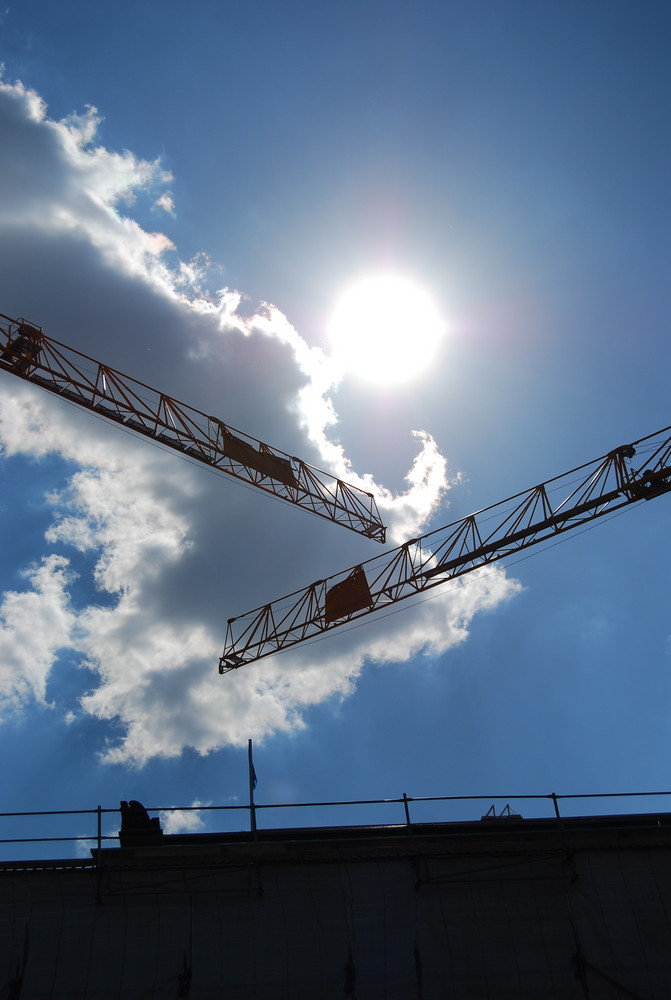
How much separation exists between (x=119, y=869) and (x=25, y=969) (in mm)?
2544

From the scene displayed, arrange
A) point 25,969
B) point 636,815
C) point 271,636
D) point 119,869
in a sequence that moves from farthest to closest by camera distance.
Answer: point 271,636 → point 636,815 → point 119,869 → point 25,969

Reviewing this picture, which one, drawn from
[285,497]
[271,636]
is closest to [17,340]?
[285,497]

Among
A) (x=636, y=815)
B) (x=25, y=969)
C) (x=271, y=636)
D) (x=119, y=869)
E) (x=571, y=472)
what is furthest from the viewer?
(x=271, y=636)

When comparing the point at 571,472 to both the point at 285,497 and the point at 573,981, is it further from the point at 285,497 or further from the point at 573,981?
the point at 573,981

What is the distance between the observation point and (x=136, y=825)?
2036 centimetres

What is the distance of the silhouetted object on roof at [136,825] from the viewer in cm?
1959

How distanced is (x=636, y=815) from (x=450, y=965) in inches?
238

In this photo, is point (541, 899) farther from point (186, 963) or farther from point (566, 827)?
point (186, 963)

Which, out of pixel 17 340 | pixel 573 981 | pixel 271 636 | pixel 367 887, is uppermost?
pixel 17 340

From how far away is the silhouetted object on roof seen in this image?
19.6m

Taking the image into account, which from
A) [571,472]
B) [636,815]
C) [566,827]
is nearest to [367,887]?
[566,827]

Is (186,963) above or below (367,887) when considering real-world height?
below

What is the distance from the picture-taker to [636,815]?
792 inches

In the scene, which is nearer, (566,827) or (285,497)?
(566,827)
